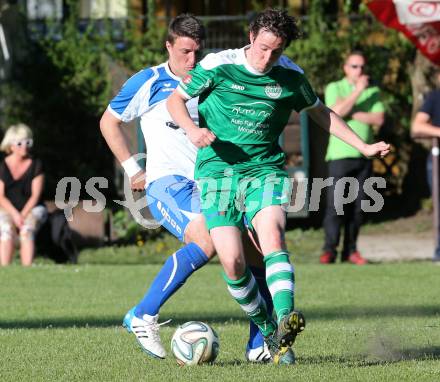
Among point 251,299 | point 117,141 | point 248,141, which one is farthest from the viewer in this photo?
point 117,141

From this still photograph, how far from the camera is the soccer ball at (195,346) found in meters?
6.59

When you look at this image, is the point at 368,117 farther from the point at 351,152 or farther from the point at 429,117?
the point at 429,117

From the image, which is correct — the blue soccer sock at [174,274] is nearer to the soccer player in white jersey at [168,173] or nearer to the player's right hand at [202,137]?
the soccer player in white jersey at [168,173]

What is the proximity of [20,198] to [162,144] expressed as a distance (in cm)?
715

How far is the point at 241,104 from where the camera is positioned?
663cm

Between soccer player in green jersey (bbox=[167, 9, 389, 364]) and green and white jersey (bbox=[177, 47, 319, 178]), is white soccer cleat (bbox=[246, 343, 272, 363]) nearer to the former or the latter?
soccer player in green jersey (bbox=[167, 9, 389, 364])

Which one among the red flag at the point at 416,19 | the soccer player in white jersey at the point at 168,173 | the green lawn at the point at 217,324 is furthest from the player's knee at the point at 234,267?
the red flag at the point at 416,19

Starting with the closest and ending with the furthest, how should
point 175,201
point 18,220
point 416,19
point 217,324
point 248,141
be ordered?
point 248,141, point 175,201, point 217,324, point 18,220, point 416,19

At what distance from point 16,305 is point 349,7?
36.9 ft

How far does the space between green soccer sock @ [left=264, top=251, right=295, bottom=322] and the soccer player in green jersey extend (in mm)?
25

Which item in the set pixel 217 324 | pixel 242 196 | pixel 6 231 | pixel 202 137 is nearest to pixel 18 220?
pixel 6 231

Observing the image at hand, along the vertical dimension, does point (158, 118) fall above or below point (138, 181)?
above

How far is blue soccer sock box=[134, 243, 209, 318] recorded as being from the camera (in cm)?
683

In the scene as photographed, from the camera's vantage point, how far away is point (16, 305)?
9.99 metres
